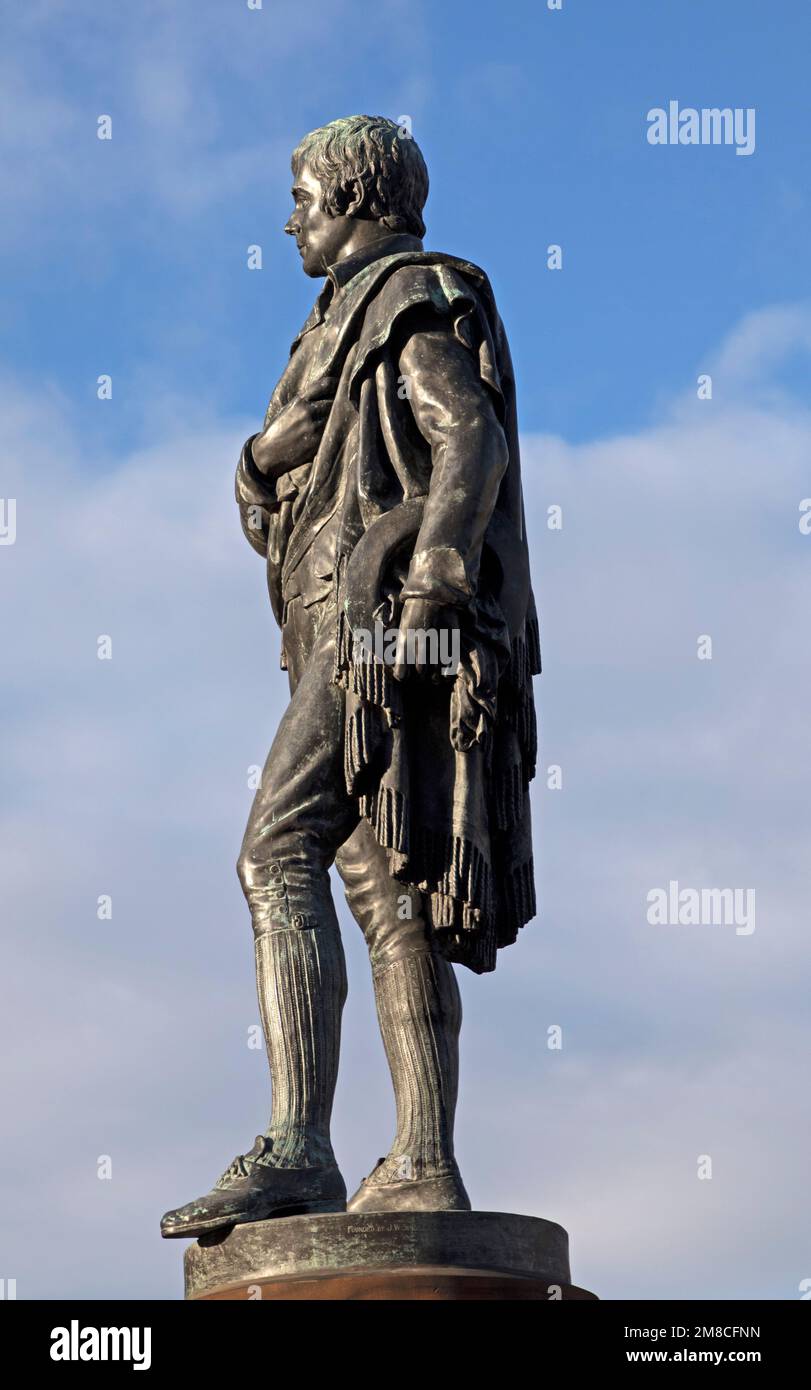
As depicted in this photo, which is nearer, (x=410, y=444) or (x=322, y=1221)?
(x=322, y=1221)

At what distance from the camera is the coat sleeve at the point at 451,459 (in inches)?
357

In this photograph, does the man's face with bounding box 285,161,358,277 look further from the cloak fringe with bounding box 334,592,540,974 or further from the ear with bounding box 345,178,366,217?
the cloak fringe with bounding box 334,592,540,974

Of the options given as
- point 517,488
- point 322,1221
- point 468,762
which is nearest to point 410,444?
point 517,488

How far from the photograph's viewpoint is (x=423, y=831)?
9250mm

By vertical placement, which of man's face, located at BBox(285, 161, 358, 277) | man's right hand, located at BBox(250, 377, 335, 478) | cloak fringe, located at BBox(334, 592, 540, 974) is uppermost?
man's face, located at BBox(285, 161, 358, 277)

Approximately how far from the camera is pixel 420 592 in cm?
904

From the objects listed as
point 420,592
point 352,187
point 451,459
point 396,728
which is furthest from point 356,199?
point 396,728

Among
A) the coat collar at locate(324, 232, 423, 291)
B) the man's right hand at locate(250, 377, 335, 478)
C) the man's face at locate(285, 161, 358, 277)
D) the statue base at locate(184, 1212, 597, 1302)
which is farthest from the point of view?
the man's face at locate(285, 161, 358, 277)

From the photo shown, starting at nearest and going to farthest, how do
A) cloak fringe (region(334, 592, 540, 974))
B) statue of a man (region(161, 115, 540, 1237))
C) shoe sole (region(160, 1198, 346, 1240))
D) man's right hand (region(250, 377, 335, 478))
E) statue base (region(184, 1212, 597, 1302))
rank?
1. statue base (region(184, 1212, 597, 1302))
2. shoe sole (region(160, 1198, 346, 1240))
3. statue of a man (region(161, 115, 540, 1237))
4. cloak fringe (region(334, 592, 540, 974))
5. man's right hand (region(250, 377, 335, 478))

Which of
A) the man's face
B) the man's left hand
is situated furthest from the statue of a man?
the man's face

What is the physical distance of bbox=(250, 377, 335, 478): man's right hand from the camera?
32.7ft

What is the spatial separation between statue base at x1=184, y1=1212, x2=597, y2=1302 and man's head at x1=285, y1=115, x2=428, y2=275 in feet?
13.5
